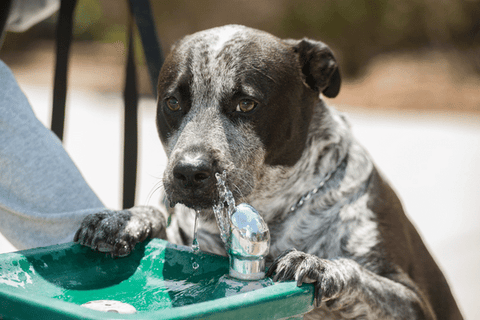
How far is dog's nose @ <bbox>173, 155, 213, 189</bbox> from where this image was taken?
1.76 m

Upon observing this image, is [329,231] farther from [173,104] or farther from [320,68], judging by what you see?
[173,104]

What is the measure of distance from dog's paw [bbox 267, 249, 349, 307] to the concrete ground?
6.26 ft

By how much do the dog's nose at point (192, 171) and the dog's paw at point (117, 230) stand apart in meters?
0.23

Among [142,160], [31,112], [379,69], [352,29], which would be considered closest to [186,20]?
[352,29]

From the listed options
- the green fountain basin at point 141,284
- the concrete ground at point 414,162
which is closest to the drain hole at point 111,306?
the green fountain basin at point 141,284

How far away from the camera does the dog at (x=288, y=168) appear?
193 cm

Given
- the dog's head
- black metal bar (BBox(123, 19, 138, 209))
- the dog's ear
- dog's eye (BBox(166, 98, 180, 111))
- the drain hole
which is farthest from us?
black metal bar (BBox(123, 19, 138, 209))

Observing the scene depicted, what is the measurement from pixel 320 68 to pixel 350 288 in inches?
39.4

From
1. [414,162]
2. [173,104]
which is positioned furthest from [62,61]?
[414,162]

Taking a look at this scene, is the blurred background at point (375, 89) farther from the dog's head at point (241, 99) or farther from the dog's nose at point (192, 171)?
the dog's nose at point (192, 171)

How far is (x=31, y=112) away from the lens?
6.33ft

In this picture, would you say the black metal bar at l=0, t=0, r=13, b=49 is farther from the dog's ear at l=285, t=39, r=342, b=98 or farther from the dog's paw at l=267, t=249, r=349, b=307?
the dog's paw at l=267, t=249, r=349, b=307

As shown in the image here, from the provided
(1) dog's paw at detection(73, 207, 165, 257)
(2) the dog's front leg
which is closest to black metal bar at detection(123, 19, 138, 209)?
(1) dog's paw at detection(73, 207, 165, 257)

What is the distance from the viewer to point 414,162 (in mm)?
7004
